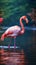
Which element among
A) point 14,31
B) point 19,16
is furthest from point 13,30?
point 19,16

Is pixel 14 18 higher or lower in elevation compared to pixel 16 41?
higher

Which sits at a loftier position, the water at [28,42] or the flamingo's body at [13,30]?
the flamingo's body at [13,30]

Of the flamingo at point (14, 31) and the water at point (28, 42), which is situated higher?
the flamingo at point (14, 31)

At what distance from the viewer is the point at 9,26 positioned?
1.23m

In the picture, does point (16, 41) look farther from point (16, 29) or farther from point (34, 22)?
point (34, 22)

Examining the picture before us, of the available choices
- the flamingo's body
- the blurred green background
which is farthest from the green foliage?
the flamingo's body

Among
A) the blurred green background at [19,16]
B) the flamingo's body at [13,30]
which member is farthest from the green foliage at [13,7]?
the flamingo's body at [13,30]

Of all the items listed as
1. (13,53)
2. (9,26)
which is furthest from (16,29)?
(13,53)

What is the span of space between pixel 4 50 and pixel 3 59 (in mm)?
76

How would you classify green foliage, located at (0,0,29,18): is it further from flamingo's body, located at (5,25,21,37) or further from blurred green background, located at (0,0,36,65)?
flamingo's body, located at (5,25,21,37)

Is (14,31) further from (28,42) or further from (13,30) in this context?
(28,42)

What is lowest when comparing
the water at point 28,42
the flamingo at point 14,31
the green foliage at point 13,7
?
the water at point 28,42

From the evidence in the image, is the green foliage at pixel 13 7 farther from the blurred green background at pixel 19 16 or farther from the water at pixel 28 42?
the water at pixel 28 42

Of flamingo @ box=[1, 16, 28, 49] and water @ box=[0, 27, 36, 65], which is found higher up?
flamingo @ box=[1, 16, 28, 49]
